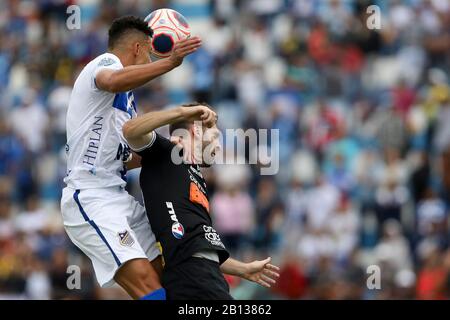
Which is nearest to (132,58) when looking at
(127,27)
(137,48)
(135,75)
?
(137,48)

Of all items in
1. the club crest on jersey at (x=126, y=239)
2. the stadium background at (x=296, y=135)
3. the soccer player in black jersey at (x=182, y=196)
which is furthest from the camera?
the stadium background at (x=296, y=135)

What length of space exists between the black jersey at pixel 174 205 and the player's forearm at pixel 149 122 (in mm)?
290

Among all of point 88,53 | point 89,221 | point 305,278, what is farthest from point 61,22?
point 89,221

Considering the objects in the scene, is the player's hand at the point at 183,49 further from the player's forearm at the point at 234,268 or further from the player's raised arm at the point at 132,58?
the player's forearm at the point at 234,268

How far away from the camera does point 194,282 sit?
7.21 m

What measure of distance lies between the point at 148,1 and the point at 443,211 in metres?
7.50

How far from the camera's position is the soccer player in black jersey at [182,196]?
7188 millimetres

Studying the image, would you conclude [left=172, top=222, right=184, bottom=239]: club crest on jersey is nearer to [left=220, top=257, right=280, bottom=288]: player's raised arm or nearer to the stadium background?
[left=220, top=257, right=280, bottom=288]: player's raised arm

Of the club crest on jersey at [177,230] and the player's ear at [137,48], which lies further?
the player's ear at [137,48]

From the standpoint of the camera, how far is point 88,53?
1886 centimetres

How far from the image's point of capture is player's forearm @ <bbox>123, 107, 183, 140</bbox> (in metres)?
7.06

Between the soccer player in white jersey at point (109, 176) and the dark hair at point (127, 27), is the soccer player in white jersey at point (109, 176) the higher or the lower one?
the lower one

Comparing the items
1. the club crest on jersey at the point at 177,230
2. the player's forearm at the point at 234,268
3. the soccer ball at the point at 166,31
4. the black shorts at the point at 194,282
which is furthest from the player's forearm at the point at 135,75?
the player's forearm at the point at 234,268

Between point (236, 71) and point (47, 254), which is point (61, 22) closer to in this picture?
point (236, 71)
